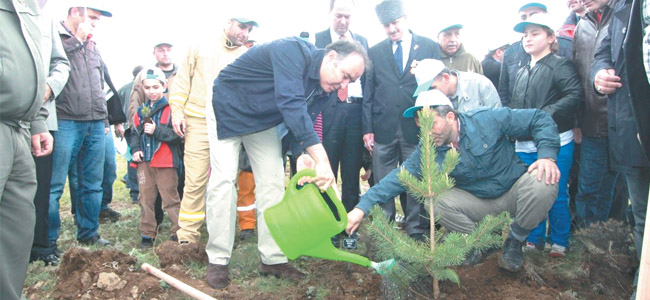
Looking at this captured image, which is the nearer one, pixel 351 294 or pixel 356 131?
pixel 351 294

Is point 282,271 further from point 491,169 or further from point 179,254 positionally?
point 491,169

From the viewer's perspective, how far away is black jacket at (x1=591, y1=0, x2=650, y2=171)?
87.4 inches

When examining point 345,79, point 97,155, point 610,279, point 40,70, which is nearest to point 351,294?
point 345,79

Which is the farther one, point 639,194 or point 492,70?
point 492,70

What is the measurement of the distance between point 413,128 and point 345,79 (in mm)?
1324

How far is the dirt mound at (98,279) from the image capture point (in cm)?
287

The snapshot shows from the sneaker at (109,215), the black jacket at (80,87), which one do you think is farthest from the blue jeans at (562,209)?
the sneaker at (109,215)

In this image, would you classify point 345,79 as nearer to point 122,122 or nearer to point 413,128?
point 413,128

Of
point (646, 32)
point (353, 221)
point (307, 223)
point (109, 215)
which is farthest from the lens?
point (109, 215)

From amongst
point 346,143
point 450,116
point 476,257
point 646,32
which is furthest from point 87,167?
point 646,32

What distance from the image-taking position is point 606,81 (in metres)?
2.79

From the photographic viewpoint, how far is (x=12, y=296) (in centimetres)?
236

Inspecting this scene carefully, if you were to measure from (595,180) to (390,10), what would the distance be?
209 cm

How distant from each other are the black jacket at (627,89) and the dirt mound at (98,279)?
271 cm
